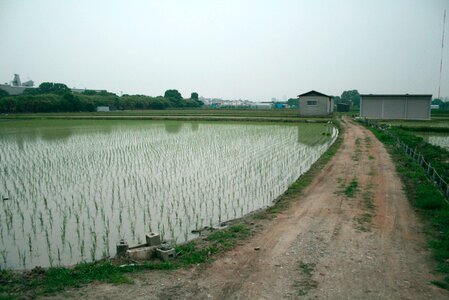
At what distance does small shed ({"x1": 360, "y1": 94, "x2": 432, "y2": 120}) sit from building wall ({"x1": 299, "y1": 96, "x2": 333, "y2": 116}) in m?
4.75

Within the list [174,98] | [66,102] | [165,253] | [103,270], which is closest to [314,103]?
[165,253]

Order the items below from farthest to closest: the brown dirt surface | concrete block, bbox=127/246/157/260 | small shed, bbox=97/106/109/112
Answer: small shed, bbox=97/106/109/112 < concrete block, bbox=127/246/157/260 < the brown dirt surface

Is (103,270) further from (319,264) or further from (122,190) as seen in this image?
(122,190)

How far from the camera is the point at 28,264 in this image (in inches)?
231

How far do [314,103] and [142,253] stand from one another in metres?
36.3

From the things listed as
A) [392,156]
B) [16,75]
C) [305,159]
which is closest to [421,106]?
[392,156]

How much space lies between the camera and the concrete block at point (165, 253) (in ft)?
18.0

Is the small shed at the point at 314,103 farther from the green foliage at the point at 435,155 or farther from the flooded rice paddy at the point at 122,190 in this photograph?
the green foliage at the point at 435,155

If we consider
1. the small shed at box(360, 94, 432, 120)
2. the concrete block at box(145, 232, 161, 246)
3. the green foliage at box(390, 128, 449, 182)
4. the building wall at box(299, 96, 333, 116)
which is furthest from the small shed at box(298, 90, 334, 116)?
the concrete block at box(145, 232, 161, 246)

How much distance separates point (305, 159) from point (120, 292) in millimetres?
11858

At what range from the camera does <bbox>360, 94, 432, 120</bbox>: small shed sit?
109ft

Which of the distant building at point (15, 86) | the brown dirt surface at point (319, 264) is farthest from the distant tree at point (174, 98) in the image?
the brown dirt surface at point (319, 264)

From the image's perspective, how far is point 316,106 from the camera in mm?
39094

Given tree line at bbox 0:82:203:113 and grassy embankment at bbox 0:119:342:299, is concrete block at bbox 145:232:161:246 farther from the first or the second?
tree line at bbox 0:82:203:113
